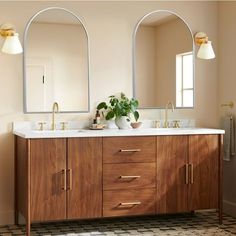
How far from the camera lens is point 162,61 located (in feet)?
15.7

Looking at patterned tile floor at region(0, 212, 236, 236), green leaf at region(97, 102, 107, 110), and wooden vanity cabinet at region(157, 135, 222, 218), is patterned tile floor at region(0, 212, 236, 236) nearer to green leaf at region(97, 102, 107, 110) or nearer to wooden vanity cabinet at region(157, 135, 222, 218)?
wooden vanity cabinet at region(157, 135, 222, 218)

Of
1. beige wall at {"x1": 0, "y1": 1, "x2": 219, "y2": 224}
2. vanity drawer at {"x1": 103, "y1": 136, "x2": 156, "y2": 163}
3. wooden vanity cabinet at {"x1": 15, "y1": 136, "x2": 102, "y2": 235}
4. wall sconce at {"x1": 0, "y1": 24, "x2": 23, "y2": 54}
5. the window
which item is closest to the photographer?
wooden vanity cabinet at {"x1": 15, "y1": 136, "x2": 102, "y2": 235}

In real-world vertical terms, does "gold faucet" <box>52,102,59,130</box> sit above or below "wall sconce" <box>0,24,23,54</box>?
below

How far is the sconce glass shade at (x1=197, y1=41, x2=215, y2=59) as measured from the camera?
4.69 meters

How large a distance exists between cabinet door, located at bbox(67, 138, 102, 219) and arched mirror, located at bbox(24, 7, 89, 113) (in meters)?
0.60

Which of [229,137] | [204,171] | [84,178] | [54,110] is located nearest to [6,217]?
[84,178]

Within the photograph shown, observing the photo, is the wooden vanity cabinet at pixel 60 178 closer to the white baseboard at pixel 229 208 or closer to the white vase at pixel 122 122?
the white vase at pixel 122 122

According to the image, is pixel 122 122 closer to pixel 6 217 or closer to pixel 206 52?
pixel 206 52

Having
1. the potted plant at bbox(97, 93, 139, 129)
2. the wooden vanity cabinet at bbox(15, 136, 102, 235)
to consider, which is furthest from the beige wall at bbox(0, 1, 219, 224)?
the wooden vanity cabinet at bbox(15, 136, 102, 235)

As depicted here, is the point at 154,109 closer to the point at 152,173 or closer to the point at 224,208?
the point at 152,173

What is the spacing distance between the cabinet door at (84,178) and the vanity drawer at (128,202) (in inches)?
2.7

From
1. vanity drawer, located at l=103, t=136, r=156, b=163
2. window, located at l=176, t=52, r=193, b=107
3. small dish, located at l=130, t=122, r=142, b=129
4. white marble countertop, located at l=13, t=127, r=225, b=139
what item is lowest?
vanity drawer, located at l=103, t=136, r=156, b=163

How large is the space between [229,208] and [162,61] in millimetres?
1483

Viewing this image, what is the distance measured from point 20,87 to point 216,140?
170 centimetres
